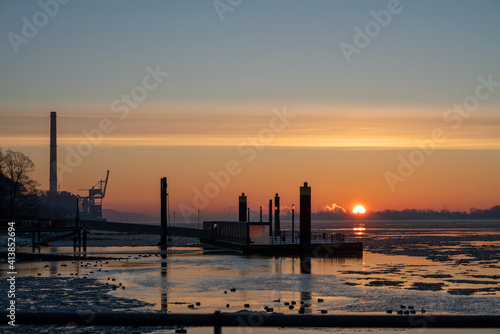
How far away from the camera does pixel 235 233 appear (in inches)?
3044

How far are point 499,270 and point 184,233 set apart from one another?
50682 mm

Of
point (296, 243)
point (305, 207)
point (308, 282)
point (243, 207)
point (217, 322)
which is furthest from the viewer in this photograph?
point (243, 207)

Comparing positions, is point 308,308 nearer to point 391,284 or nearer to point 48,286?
→ point 391,284

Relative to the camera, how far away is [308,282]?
3897 cm

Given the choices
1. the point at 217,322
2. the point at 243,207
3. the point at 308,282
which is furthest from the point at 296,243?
the point at 217,322

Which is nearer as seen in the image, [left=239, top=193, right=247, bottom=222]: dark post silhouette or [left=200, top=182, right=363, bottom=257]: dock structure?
[left=200, top=182, right=363, bottom=257]: dock structure

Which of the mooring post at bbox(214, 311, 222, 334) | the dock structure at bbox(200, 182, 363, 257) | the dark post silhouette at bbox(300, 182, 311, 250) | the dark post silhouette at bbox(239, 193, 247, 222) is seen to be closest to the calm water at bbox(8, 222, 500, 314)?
the dark post silhouette at bbox(300, 182, 311, 250)

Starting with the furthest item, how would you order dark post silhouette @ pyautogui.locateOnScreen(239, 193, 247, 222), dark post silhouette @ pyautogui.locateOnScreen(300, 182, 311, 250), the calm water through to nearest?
1. dark post silhouette @ pyautogui.locateOnScreen(239, 193, 247, 222)
2. dark post silhouette @ pyautogui.locateOnScreen(300, 182, 311, 250)
3. the calm water

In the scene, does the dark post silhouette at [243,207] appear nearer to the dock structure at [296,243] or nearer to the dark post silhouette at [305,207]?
the dock structure at [296,243]

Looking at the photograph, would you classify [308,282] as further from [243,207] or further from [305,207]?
[243,207]

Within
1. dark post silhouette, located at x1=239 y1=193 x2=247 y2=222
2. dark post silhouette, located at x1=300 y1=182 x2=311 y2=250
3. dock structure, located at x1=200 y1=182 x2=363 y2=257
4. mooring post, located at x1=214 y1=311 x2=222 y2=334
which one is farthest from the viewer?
dark post silhouette, located at x1=239 y1=193 x2=247 y2=222

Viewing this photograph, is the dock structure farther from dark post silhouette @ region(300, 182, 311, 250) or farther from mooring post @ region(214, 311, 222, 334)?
mooring post @ region(214, 311, 222, 334)

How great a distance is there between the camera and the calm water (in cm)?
2836

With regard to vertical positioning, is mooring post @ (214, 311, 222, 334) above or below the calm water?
above
